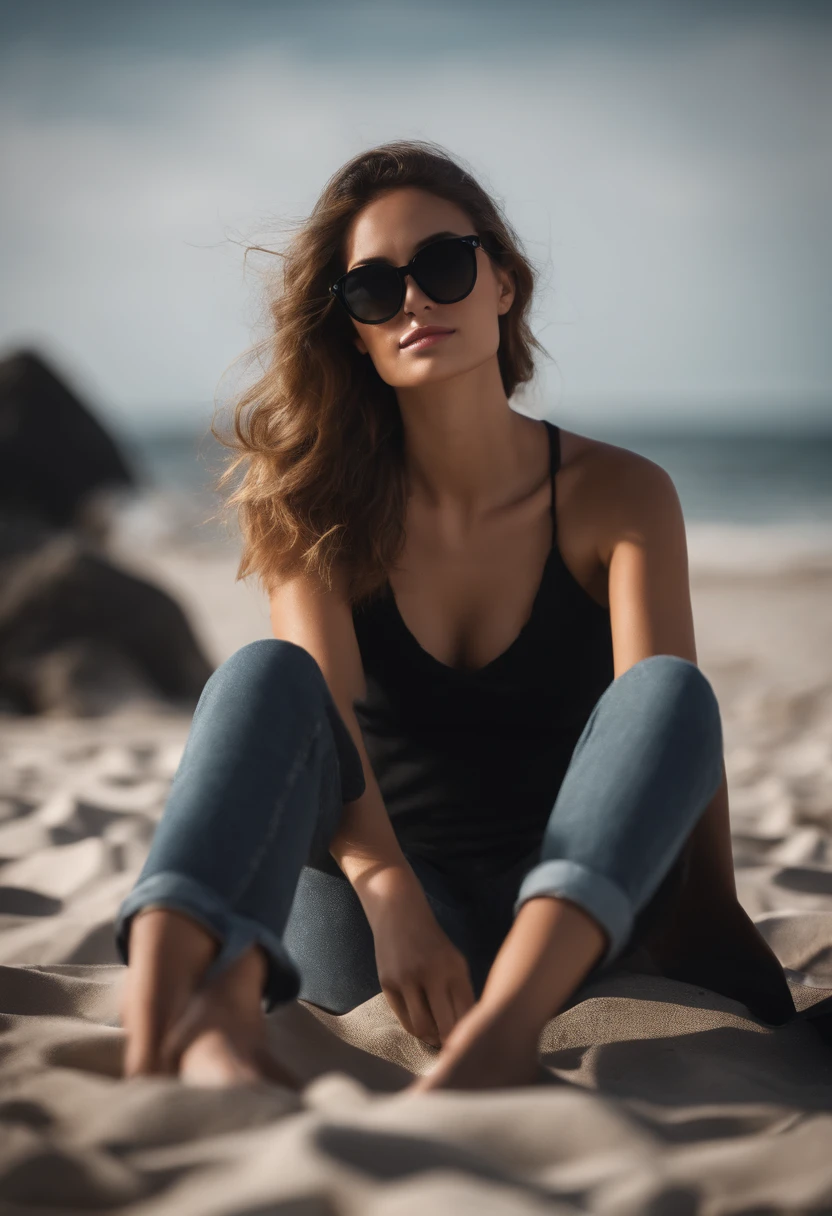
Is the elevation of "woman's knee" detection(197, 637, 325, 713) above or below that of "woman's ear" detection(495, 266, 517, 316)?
below

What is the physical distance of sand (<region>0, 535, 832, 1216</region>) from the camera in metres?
1.00

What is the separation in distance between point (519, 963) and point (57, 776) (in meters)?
2.81

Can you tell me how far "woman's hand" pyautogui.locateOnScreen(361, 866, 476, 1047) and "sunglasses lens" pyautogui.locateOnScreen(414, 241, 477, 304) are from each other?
1.10 meters

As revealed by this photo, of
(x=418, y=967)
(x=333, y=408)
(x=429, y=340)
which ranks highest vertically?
(x=429, y=340)

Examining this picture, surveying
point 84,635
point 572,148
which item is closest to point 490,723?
point 84,635

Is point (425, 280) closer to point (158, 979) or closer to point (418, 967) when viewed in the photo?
point (418, 967)

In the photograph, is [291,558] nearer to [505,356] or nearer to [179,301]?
[505,356]

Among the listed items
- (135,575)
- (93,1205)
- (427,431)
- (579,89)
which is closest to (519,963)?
(93,1205)

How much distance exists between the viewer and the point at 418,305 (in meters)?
2.00

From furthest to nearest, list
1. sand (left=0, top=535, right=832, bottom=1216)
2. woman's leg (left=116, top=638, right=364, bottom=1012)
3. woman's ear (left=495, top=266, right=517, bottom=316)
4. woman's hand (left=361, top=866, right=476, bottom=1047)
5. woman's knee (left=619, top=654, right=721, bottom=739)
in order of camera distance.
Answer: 1. woman's ear (left=495, top=266, right=517, bottom=316)
2. woman's hand (left=361, top=866, right=476, bottom=1047)
3. woman's knee (left=619, top=654, right=721, bottom=739)
4. woman's leg (left=116, top=638, right=364, bottom=1012)
5. sand (left=0, top=535, right=832, bottom=1216)

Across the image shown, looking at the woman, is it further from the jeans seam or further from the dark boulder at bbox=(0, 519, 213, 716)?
the dark boulder at bbox=(0, 519, 213, 716)

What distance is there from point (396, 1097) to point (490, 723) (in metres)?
0.85

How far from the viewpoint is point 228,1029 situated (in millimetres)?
1266

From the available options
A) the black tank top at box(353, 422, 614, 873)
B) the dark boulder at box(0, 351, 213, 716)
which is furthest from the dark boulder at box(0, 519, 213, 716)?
the black tank top at box(353, 422, 614, 873)
